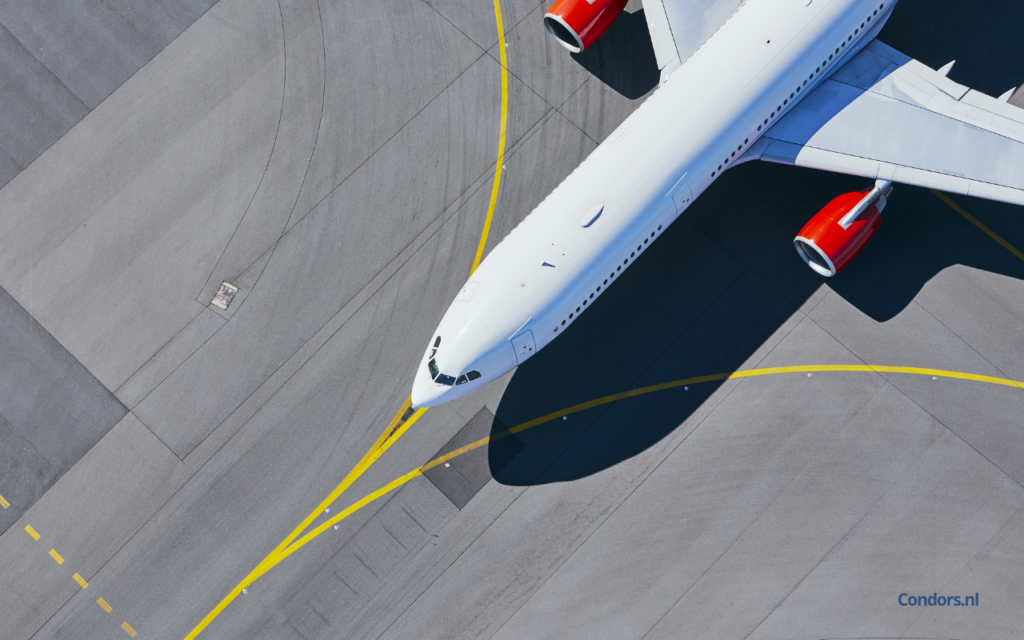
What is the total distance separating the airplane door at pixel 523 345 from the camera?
74.3ft

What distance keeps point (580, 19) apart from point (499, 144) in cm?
474

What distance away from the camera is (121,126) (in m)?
29.0

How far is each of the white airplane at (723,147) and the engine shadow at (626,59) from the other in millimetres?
1433

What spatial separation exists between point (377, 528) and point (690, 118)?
51.2 ft

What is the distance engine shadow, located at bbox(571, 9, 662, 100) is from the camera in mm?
28344

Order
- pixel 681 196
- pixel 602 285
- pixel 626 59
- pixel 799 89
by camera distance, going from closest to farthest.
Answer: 1. pixel 602 285
2. pixel 681 196
3. pixel 799 89
4. pixel 626 59

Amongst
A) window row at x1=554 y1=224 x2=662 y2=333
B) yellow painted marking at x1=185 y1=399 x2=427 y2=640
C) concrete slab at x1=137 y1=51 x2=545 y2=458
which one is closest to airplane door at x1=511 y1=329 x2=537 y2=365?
window row at x1=554 y1=224 x2=662 y2=333

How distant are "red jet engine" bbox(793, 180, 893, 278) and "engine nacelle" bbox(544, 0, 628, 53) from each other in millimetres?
8989

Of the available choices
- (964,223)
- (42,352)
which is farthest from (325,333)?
(964,223)

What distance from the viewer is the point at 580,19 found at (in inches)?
1037

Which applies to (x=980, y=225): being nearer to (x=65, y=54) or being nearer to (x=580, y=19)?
(x=580, y=19)

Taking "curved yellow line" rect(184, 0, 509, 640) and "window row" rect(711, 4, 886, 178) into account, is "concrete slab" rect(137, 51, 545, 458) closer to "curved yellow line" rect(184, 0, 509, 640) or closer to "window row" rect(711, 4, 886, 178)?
"curved yellow line" rect(184, 0, 509, 640)

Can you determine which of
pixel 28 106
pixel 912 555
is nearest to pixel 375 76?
pixel 28 106

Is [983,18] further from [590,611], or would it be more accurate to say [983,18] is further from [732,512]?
[590,611]
